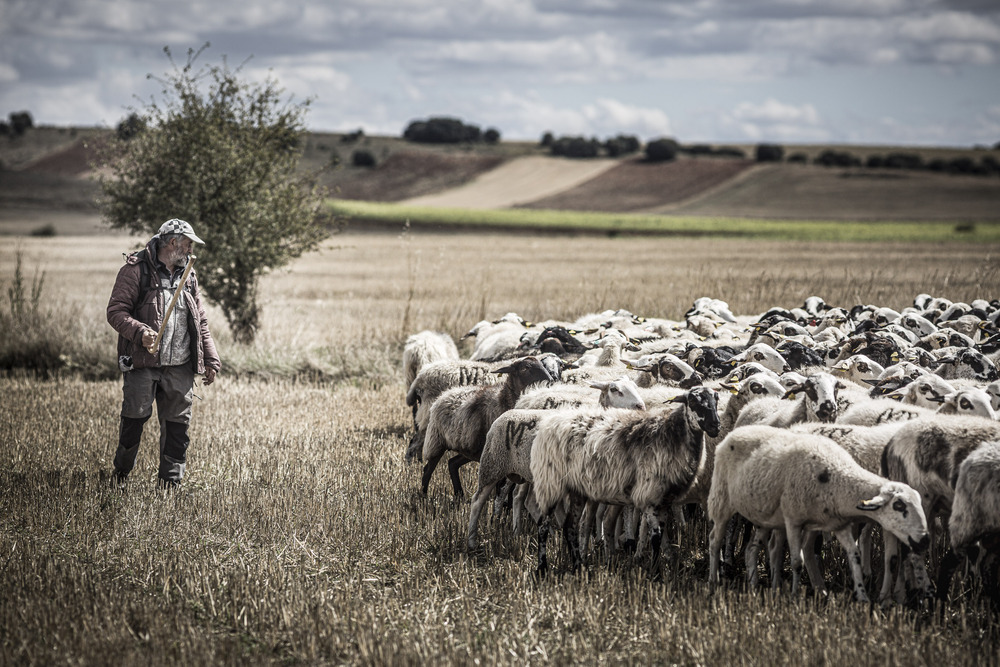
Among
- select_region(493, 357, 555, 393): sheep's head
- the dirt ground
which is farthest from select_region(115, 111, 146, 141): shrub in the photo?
the dirt ground

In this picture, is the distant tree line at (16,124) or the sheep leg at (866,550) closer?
the sheep leg at (866,550)

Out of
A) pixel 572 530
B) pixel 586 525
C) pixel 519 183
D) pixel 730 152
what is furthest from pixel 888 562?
pixel 730 152

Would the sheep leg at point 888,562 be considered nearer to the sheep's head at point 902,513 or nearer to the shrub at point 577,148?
the sheep's head at point 902,513

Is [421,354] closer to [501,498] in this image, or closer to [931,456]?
[501,498]

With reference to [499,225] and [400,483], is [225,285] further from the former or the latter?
[499,225]

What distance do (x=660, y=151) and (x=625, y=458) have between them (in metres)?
102

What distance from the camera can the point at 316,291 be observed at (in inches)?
1308

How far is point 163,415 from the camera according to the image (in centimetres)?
1023

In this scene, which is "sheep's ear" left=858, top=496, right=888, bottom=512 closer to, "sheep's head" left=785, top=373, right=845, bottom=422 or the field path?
"sheep's head" left=785, top=373, right=845, bottom=422

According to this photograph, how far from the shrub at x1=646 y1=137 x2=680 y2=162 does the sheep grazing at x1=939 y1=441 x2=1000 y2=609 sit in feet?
331

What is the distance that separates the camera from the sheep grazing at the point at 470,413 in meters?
9.81

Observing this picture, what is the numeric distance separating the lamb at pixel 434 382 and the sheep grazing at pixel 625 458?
3.37m

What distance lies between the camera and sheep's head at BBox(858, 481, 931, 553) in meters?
6.63

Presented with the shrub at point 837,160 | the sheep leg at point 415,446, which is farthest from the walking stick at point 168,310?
the shrub at point 837,160
